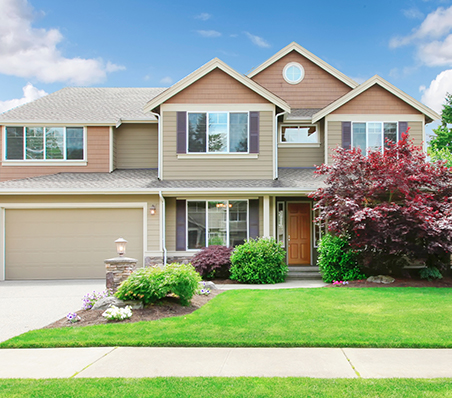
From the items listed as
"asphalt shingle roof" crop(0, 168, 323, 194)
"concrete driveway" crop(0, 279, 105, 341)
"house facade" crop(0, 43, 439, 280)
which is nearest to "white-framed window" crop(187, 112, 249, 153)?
"house facade" crop(0, 43, 439, 280)

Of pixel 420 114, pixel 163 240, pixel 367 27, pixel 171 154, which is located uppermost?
pixel 367 27

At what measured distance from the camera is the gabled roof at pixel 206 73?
14.0 metres

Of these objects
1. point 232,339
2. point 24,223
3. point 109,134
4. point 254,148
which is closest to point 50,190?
point 24,223

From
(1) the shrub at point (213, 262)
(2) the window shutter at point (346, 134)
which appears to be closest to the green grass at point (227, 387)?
(1) the shrub at point (213, 262)

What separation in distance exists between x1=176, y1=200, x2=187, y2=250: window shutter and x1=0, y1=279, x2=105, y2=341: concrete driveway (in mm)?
2623

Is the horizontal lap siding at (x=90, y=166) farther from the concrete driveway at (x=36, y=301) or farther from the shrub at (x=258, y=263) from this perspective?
the shrub at (x=258, y=263)

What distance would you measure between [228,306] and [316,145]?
29.5 feet

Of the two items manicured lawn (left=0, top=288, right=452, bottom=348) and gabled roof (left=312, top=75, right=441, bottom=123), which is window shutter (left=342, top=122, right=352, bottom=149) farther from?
manicured lawn (left=0, top=288, right=452, bottom=348)

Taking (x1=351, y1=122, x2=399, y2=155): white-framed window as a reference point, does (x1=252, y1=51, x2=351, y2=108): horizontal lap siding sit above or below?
above

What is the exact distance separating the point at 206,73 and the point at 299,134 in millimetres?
4141

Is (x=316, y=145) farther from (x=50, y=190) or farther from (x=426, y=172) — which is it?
(x=50, y=190)

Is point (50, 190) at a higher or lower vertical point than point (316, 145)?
lower

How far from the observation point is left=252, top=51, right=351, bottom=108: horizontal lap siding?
1720 centimetres

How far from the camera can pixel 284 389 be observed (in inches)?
165
